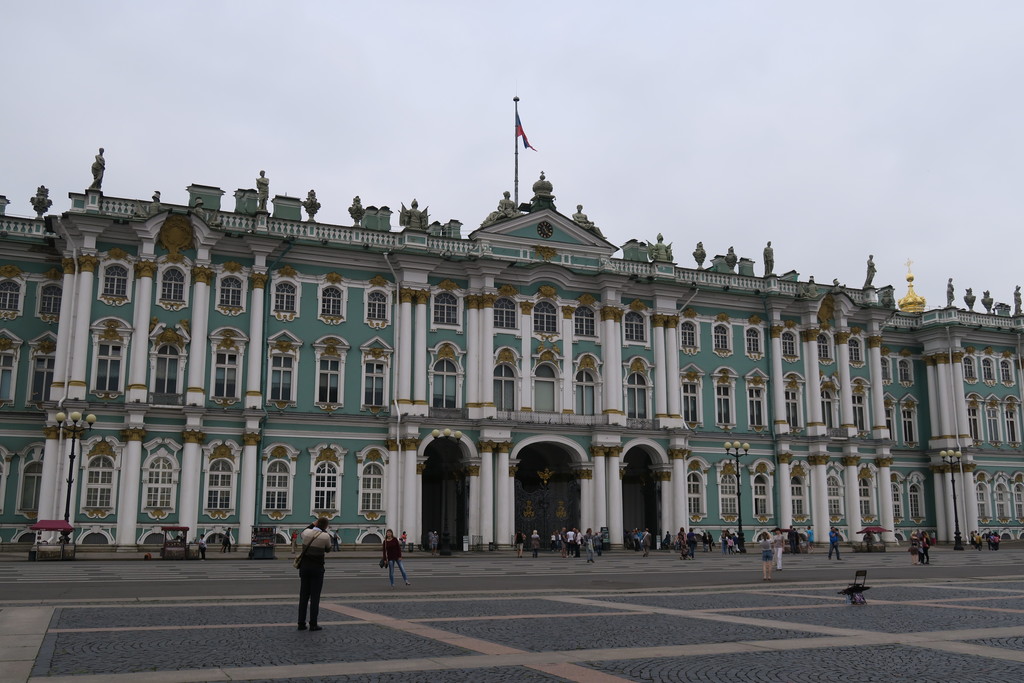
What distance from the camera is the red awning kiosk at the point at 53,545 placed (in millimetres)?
40972

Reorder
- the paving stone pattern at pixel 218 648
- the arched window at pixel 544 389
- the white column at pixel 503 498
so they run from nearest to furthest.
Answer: the paving stone pattern at pixel 218 648
the white column at pixel 503 498
the arched window at pixel 544 389

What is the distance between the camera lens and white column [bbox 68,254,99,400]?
4672cm

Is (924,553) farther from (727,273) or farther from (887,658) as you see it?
(887,658)

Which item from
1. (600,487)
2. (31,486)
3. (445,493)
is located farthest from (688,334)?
(31,486)

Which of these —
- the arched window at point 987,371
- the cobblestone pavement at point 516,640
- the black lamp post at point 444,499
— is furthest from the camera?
the arched window at point 987,371

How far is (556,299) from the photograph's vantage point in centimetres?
5759

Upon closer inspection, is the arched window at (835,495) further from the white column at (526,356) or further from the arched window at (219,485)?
the arched window at (219,485)

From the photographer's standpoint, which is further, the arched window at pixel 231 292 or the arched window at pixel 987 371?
the arched window at pixel 987 371

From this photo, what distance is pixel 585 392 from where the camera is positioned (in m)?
57.8

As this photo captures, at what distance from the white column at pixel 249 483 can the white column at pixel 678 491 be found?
23896 mm

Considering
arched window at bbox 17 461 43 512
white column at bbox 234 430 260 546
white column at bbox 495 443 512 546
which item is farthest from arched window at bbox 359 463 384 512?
arched window at bbox 17 461 43 512

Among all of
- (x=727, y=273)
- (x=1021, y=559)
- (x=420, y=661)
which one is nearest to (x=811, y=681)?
(x=420, y=661)

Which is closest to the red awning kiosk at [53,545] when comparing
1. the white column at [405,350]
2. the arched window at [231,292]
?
the arched window at [231,292]

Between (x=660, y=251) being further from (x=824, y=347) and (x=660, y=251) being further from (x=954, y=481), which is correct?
(x=954, y=481)
